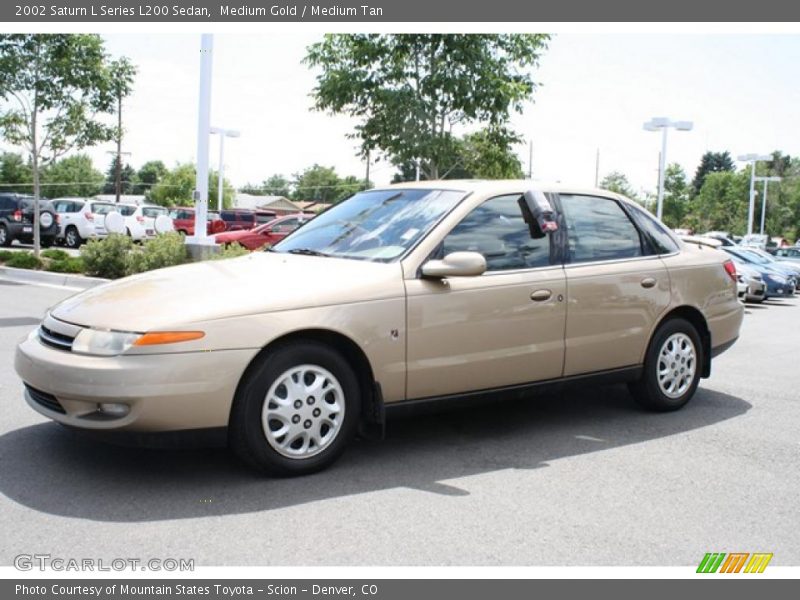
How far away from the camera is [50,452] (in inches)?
198

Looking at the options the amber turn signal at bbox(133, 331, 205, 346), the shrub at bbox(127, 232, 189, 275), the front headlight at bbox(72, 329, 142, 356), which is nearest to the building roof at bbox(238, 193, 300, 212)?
the shrub at bbox(127, 232, 189, 275)

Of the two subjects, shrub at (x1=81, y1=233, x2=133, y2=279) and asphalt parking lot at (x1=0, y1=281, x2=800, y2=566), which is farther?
shrub at (x1=81, y1=233, x2=133, y2=279)

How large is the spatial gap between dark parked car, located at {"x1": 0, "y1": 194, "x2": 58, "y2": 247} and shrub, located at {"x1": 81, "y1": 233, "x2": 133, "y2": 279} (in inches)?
415

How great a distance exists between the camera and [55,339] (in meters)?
4.63

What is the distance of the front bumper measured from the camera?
13.9ft

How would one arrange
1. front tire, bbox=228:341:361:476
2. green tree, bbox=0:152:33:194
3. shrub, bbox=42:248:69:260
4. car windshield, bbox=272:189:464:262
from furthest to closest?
green tree, bbox=0:152:33:194 → shrub, bbox=42:248:69:260 → car windshield, bbox=272:189:464:262 → front tire, bbox=228:341:361:476

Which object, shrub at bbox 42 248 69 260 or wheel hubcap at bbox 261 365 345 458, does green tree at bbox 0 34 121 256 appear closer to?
shrub at bbox 42 248 69 260

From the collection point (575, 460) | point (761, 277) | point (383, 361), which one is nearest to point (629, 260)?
point (575, 460)

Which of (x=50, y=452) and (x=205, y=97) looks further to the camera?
(x=205, y=97)

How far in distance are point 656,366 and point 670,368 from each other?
0.62 ft

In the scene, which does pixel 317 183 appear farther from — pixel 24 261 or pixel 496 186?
pixel 496 186

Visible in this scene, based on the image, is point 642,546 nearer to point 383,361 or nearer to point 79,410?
point 383,361

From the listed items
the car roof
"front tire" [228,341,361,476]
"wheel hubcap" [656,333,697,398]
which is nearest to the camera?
"front tire" [228,341,361,476]

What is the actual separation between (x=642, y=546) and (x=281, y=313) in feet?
6.86
